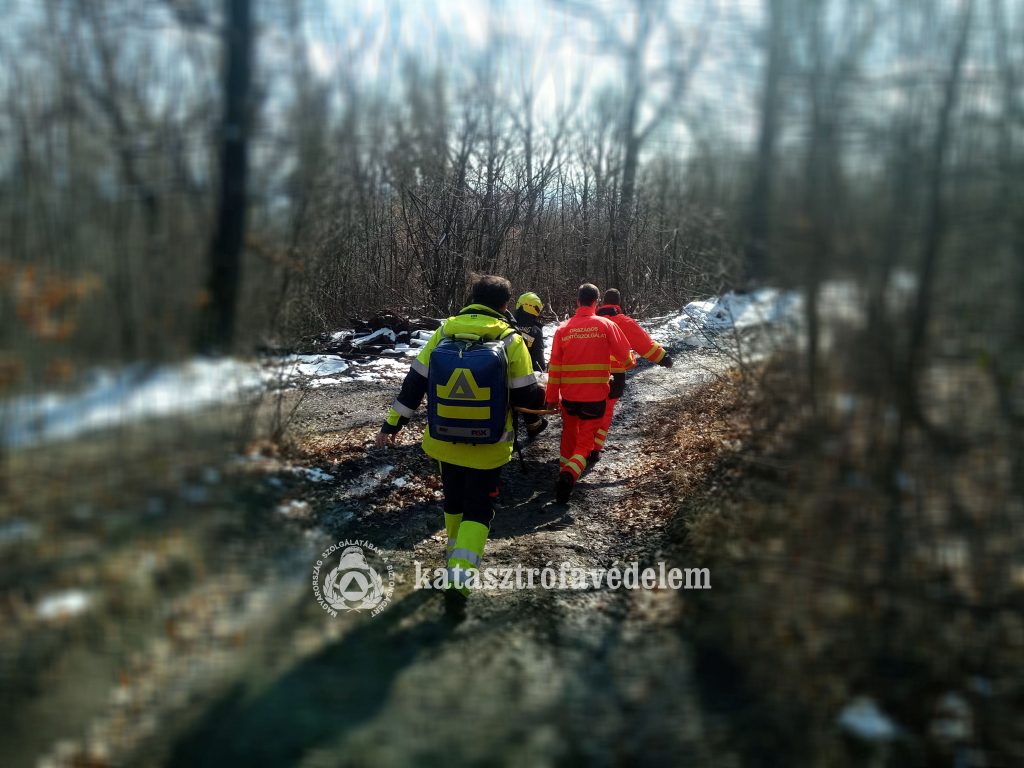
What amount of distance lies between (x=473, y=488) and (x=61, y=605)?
6.85ft

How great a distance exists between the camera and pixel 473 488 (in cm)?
393

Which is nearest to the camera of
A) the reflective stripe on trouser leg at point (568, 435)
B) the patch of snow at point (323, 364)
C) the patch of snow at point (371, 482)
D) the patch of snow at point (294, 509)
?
the patch of snow at point (294, 509)

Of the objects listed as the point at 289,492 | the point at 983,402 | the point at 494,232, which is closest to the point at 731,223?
the point at 983,402

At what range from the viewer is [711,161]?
342cm

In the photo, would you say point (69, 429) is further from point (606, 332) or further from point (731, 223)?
point (606, 332)

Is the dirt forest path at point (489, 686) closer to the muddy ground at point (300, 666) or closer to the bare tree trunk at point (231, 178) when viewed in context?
the muddy ground at point (300, 666)

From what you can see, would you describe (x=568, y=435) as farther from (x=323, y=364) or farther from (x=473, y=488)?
(x=323, y=364)

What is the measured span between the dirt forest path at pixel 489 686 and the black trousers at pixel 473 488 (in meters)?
0.59

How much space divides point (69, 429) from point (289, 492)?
3.94 ft

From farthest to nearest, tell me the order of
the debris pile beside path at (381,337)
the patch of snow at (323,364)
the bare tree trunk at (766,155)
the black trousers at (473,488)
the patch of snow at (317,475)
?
the debris pile beside path at (381,337), the patch of snow at (323,364), the patch of snow at (317,475), the black trousers at (473,488), the bare tree trunk at (766,155)

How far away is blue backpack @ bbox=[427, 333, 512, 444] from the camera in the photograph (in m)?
3.80

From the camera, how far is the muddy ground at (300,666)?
8.38ft

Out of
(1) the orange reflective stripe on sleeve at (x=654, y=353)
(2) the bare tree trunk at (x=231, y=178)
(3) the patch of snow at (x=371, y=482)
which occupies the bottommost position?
(3) the patch of snow at (x=371, y=482)

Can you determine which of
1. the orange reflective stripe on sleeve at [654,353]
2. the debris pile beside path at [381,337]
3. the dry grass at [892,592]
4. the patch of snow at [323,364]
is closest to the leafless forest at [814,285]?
the dry grass at [892,592]
